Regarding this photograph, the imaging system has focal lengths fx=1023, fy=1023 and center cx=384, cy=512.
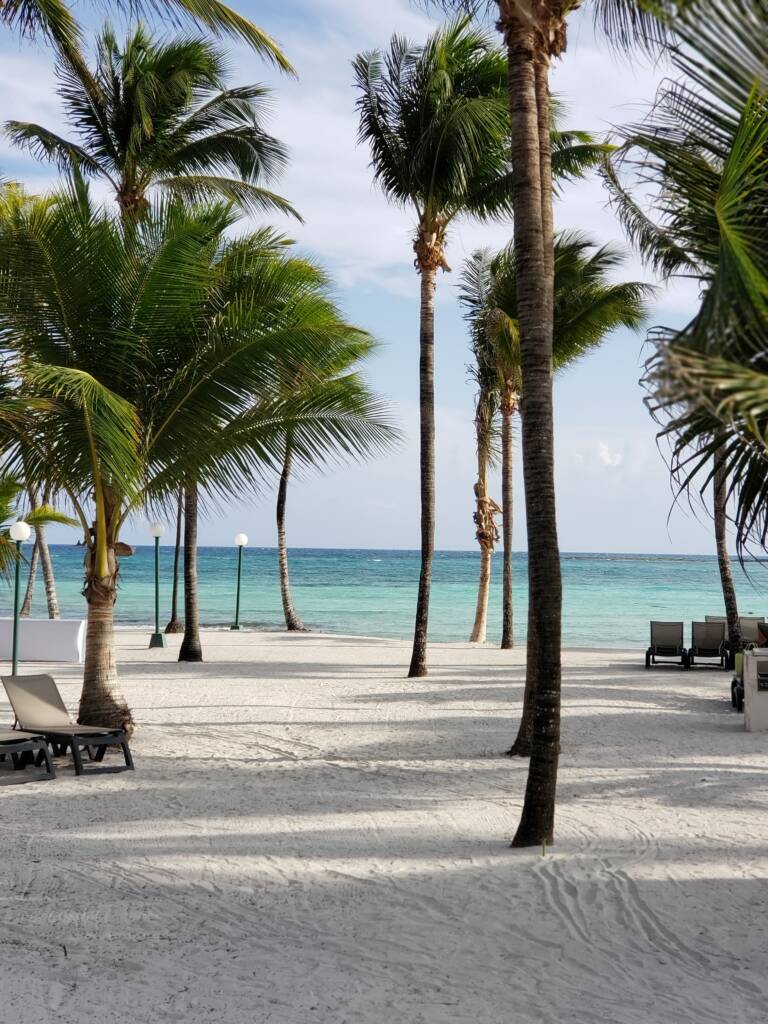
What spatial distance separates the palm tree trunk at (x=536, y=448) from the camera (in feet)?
21.4

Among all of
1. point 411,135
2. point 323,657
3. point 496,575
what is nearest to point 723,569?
point 323,657

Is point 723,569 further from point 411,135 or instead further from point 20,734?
point 20,734

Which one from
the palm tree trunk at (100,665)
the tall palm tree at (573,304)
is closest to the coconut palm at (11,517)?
the palm tree trunk at (100,665)

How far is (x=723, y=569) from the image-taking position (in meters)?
18.0

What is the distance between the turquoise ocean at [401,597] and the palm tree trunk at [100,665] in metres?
16.9

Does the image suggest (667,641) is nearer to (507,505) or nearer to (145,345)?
(507,505)

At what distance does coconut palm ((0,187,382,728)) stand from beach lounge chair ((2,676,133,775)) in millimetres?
448

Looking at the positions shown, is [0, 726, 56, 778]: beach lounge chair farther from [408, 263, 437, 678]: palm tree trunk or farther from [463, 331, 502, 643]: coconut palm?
[463, 331, 502, 643]: coconut palm

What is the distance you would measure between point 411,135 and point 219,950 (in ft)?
42.2

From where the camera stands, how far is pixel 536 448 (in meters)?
6.76

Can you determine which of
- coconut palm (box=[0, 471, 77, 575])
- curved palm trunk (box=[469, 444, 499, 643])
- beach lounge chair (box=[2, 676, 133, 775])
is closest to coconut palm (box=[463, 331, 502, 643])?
curved palm trunk (box=[469, 444, 499, 643])

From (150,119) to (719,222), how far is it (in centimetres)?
1328

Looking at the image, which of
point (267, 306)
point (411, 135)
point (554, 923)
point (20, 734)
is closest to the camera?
point (554, 923)

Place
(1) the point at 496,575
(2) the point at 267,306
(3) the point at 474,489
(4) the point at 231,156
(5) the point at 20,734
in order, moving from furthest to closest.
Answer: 1. (1) the point at 496,575
2. (3) the point at 474,489
3. (4) the point at 231,156
4. (2) the point at 267,306
5. (5) the point at 20,734
